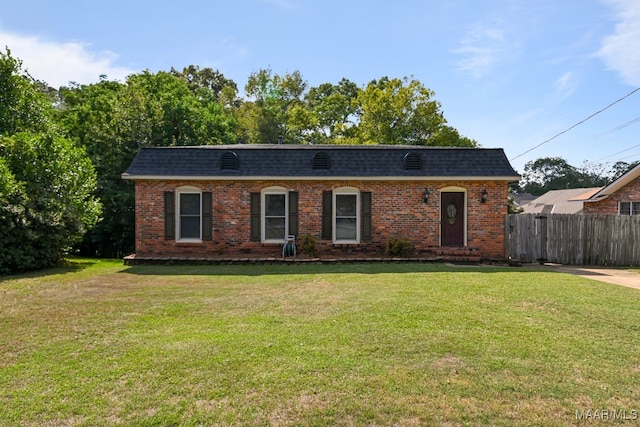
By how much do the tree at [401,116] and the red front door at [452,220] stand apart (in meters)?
18.6

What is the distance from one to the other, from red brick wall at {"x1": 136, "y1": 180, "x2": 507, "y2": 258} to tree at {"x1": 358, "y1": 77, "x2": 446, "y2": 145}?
1872 centimetres

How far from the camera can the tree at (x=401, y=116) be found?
1211 inches

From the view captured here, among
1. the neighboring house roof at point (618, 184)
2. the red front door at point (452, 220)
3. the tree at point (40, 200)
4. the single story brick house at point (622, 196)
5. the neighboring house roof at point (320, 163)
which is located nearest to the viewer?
the tree at point (40, 200)

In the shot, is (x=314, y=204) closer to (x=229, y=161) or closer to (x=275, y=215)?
(x=275, y=215)

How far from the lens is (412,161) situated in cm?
1252

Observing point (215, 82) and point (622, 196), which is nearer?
point (622, 196)

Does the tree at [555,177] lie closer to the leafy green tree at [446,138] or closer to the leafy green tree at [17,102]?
the leafy green tree at [446,138]

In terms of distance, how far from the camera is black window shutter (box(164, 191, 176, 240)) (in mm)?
12398

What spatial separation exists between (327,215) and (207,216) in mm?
3792

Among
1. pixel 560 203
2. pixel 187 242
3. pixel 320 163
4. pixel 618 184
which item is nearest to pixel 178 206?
pixel 187 242

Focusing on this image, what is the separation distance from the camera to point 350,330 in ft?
16.2

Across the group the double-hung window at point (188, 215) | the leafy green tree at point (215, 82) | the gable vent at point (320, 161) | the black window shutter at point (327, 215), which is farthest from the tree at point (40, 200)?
the leafy green tree at point (215, 82)

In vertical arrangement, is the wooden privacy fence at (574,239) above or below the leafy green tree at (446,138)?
below

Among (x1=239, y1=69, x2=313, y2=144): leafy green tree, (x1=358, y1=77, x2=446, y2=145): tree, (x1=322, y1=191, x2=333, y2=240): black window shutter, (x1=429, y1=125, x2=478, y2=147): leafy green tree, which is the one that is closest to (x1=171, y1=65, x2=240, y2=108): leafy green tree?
(x1=239, y1=69, x2=313, y2=144): leafy green tree
